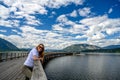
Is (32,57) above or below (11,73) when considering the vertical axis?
above

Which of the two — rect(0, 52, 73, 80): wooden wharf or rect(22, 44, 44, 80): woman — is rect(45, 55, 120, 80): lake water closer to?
rect(0, 52, 73, 80): wooden wharf

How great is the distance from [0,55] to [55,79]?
1100 cm

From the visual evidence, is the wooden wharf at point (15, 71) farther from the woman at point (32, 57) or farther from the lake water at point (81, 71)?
the lake water at point (81, 71)

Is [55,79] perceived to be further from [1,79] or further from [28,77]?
[28,77]

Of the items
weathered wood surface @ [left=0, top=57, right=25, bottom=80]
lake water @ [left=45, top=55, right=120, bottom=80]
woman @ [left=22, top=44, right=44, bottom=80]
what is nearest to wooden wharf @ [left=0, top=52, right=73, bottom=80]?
weathered wood surface @ [left=0, top=57, right=25, bottom=80]

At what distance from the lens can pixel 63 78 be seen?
105 feet

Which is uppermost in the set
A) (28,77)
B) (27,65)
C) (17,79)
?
(27,65)

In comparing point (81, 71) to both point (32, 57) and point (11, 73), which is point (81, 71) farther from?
point (32, 57)

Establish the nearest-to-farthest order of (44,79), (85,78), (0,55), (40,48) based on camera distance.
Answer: (44,79)
(40,48)
(0,55)
(85,78)

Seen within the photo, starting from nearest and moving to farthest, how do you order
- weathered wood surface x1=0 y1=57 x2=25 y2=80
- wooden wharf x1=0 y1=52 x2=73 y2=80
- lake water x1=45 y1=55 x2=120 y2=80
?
wooden wharf x1=0 y1=52 x2=73 y2=80
weathered wood surface x1=0 y1=57 x2=25 y2=80
lake water x1=45 y1=55 x2=120 y2=80

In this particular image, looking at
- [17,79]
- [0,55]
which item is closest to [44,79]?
[17,79]

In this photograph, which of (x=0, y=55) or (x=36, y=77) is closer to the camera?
(x=36, y=77)

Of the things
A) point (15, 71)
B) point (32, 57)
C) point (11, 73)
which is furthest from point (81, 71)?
point (32, 57)

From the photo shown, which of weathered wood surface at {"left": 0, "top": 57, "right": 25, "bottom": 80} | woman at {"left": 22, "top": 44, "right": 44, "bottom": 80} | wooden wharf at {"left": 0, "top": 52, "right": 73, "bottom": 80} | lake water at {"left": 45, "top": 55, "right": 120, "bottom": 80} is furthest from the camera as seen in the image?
lake water at {"left": 45, "top": 55, "right": 120, "bottom": 80}
